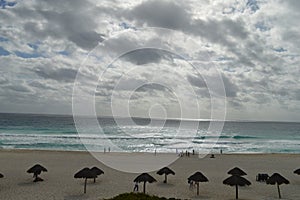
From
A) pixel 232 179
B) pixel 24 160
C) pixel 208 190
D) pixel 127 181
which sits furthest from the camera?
pixel 24 160

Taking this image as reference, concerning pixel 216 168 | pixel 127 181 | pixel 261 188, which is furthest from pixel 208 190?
pixel 216 168

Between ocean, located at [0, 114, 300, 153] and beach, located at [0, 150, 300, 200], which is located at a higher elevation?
ocean, located at [0, 114, 300, 153]

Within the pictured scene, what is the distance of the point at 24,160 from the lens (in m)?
28.5

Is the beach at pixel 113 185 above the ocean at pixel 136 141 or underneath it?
underneath

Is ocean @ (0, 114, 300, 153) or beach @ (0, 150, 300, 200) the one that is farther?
ocean @ (0, 114, 300, 153)

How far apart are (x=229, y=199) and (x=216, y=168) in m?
10.9

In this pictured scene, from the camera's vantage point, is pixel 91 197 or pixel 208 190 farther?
pixel 208 190

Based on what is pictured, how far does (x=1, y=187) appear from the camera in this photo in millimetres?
17672

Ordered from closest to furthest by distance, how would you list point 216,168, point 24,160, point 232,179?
point 232,179, point 216,168, point 24,160

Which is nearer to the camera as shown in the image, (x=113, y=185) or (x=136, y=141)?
(x=113, y=185)

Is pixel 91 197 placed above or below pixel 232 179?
below

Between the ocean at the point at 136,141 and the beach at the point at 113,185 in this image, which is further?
the ocean at the point at 136,141

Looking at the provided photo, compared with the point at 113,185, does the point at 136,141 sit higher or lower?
higher

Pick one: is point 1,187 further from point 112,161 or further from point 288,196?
point 288,196
